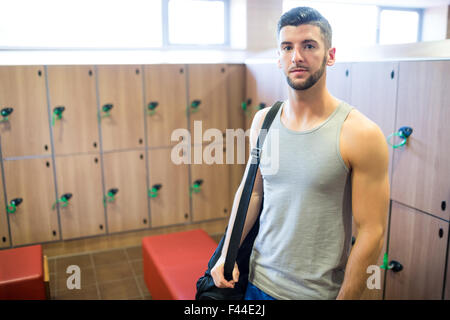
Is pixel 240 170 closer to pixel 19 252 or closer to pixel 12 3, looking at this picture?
pixel 19 252

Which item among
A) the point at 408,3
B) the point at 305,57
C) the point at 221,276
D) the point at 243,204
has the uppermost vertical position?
the point at 408,3

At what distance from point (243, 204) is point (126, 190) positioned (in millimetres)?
3302

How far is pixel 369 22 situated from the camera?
15.8 ft

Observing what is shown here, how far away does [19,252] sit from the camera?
3354mm

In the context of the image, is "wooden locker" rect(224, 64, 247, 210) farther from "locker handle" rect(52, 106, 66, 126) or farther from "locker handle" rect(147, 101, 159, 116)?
"locker handle" rect(52, 106, 66, 126)

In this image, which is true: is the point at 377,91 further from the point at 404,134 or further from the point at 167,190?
the point at 167,190

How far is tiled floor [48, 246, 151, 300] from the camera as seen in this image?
144 inches

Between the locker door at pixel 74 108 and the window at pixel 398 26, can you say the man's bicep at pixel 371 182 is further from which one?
the window at pixel 398 26

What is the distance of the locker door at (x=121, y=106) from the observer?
4.29 meters

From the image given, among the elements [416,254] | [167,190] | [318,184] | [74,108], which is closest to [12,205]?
[74,108]

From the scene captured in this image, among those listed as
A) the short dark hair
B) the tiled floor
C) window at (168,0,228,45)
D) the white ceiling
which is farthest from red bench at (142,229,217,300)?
the white ceiling

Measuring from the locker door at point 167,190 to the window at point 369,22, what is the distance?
2.07 meters

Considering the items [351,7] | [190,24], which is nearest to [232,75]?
[190,24]

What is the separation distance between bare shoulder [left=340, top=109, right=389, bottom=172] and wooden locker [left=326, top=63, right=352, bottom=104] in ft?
6.79
